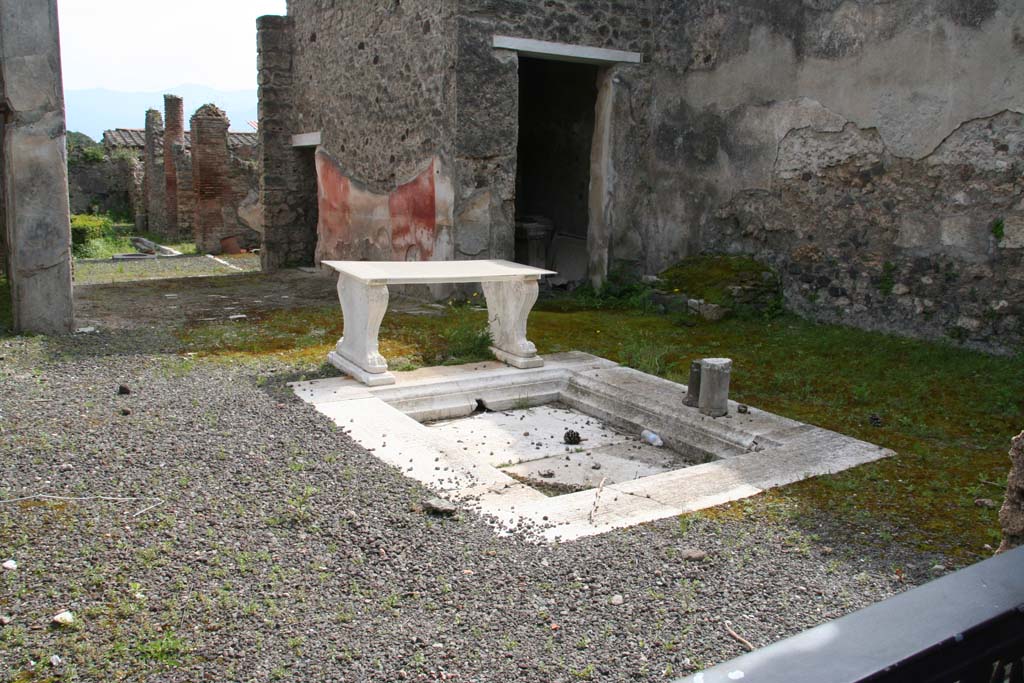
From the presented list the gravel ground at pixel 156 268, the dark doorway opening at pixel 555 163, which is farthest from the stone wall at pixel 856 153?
the gravel ground at pixel 156 268

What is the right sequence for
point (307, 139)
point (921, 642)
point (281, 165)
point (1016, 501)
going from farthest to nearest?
point (281, 165)
point (307, 139)
point (1016, 501)
point (921, 642)

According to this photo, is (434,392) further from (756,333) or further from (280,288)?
(280,288)

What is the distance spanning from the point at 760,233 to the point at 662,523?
5260 mm

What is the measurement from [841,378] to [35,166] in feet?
20.3

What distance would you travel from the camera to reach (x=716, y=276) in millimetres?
8148

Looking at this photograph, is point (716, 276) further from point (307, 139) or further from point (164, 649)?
point (164, 649)

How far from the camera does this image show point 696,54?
28.0 feet

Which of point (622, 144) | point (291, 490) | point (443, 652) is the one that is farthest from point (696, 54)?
point (443, 652)

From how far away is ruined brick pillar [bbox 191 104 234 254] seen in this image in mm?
15891

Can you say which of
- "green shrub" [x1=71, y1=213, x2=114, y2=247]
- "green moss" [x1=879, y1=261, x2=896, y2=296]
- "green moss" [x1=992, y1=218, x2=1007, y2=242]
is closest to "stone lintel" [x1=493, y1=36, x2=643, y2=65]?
"green moss" [x1=879, y1=261, x2=896, y2=296]

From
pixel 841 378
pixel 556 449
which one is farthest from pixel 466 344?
pixel 841 378

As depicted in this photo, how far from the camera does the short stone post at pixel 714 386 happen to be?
4.85 metres

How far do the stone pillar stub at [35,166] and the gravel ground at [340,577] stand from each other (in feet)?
9.17

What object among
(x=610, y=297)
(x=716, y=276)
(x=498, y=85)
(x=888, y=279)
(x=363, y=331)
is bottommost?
(x=610, y=297)
